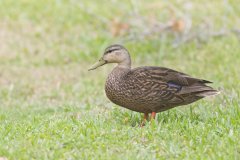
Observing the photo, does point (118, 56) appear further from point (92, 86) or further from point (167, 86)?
point (92, 86)

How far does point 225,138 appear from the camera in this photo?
23.0 ft

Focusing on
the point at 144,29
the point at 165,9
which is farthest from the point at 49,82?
the point at 165,9

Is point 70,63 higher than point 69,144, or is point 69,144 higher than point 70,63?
point 70,63

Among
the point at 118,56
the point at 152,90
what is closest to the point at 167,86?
the point at 152,90

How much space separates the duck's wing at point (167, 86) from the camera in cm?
802

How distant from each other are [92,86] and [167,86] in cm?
377

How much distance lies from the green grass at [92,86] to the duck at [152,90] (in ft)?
0.74

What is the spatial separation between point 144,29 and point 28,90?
327 cm

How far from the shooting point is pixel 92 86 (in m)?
11.7

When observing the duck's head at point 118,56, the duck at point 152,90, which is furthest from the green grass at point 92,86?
the duck's head at point 118,56

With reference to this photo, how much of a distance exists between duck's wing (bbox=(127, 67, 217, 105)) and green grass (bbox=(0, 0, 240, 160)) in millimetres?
271

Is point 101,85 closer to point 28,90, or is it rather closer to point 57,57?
point 28,90

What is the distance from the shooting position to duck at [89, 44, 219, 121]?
8.00 meters

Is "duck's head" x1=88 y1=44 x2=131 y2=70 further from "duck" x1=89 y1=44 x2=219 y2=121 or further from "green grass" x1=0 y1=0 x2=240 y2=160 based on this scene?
"green grass" x1=0 y1=0 x2=240 y2=160
